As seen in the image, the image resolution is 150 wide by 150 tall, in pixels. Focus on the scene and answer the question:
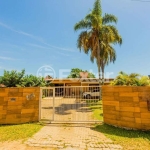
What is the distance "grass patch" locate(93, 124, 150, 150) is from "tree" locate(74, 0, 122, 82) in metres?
10.6

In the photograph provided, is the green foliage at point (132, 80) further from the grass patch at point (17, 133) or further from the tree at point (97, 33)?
the tree at point (97, 33)

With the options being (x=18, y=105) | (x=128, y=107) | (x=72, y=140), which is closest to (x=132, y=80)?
(x=128, y=107)

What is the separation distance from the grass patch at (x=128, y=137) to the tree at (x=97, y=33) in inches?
419

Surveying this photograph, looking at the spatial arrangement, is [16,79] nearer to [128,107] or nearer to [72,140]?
[72,140]

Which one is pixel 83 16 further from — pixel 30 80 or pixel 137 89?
pixel 137 89

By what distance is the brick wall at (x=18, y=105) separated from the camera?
251 inches

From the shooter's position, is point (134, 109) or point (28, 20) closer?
point (134, 109)

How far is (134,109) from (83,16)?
13.3 m

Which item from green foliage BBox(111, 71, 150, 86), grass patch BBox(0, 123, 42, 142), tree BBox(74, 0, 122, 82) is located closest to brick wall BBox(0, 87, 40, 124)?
grass patch BBox(0, 123, 42, 142)

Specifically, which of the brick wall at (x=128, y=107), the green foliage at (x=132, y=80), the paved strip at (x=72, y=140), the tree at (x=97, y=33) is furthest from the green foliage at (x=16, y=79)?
the tree at (x=97, y=33)

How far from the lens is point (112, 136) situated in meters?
4.68

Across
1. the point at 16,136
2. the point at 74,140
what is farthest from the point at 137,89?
the point at 16,136

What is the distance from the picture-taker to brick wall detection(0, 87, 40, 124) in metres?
6.37

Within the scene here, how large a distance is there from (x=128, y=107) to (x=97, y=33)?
11697 mm
